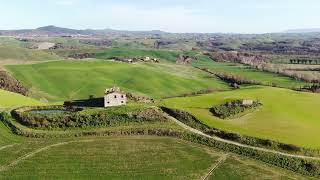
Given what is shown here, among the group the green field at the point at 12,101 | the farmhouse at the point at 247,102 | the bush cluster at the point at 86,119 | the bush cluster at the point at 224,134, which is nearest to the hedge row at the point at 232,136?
→ the bush cluster at the point at 224,134

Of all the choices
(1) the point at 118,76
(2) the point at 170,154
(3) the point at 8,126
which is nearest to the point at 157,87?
(1) the point at 118,76

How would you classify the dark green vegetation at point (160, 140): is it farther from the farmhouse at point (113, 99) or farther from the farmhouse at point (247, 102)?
the farmhouse at point (113, 99)

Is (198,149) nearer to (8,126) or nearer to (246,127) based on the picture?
(246,127)

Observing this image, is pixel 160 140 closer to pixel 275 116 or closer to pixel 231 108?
pixel 231 108

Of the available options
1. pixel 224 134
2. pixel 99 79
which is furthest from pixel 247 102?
pixel 99 79

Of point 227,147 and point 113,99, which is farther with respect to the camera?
point 113,99

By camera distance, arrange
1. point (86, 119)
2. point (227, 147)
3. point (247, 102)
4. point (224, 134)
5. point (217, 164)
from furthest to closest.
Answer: point (247, 102) < point (86, 119) < point (224, 134) < point (227, 147) < point (217, 164)

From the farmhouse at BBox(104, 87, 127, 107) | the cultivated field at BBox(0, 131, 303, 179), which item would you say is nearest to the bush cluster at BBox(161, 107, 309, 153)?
the cultivated field at BBox(0, 131, 303, 179)
